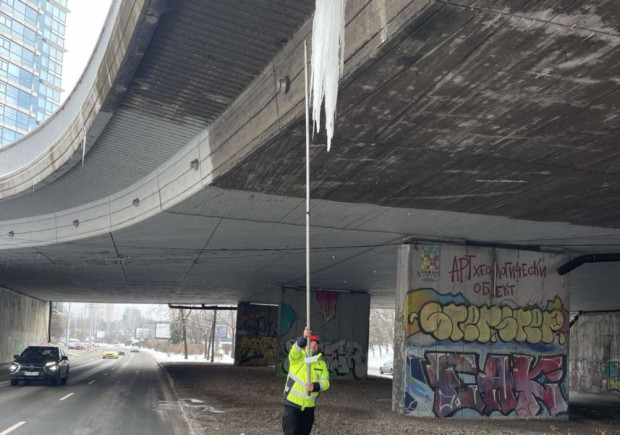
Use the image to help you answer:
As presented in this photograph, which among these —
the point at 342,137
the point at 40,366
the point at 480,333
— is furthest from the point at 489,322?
the point at 40,366

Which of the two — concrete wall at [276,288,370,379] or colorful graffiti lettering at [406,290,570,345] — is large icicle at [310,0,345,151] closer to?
colorful graffiti lettering at [406,290,570,345]

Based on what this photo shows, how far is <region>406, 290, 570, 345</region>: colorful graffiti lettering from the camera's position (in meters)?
15.6

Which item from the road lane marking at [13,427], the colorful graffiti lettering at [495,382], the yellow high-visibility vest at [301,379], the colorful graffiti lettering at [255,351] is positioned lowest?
the colorful graffiti lettering at [255,351]

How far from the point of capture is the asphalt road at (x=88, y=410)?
41.8 feet

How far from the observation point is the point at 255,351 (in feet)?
159

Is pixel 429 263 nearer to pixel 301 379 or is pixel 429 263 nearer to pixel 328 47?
pixel 301 379

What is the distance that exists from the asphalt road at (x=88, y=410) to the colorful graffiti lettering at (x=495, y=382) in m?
5.91

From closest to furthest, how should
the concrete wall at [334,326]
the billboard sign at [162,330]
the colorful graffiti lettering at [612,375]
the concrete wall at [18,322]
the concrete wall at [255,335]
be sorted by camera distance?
the concrete wall at [334,326] < the colorful graffiti lettering at [612,375] < the concrete wall at [18,322] < the concrete wall at [255,335] < the billboard sign at [162,330]

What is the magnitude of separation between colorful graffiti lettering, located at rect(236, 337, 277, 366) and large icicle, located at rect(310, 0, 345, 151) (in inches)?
1661

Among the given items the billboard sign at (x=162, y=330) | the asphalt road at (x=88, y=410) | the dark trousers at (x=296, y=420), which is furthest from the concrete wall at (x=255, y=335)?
the billboard sign at (x=162, y=330)

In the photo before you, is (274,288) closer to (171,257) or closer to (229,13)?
(171,257)

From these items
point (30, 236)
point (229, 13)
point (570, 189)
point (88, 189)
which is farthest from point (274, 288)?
point (229, 13)

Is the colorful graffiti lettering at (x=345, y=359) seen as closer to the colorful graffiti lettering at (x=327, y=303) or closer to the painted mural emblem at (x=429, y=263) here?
the colorful graffiti lettering at (x=327, y=303)

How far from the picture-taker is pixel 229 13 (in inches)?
319
